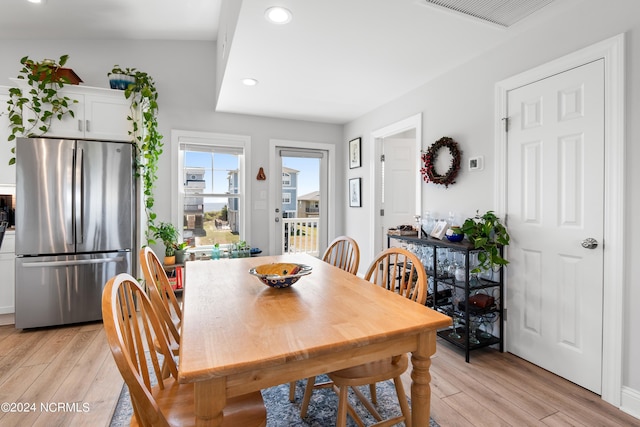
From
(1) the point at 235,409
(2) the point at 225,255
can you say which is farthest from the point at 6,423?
(2) the point at 225,255

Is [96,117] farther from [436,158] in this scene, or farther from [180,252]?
[436,158]

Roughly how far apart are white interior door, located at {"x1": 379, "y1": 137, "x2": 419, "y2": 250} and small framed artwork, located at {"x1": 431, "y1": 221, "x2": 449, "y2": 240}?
1.24 meters

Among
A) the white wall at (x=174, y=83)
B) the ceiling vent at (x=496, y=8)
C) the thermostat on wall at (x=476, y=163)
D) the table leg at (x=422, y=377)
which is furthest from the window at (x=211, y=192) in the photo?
the table leg at (x=422, y=377)

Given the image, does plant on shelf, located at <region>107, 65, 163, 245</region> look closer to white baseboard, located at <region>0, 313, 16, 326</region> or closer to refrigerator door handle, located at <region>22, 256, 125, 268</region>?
refrigerator door handle, located at <region>22, 256, 125, 268</region>

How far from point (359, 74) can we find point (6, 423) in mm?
3536

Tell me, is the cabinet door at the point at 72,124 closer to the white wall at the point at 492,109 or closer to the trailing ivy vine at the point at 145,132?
the trailing ivy vine at the point at 145,132

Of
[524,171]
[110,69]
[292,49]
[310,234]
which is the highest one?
[110,69]

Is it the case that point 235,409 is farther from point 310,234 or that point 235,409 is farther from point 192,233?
point 310,234

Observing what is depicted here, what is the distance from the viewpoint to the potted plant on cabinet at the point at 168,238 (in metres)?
3.79

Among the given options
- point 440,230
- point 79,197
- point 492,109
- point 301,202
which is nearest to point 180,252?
point 79,197

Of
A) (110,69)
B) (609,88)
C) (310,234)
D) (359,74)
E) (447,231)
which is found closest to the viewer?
(609,88)

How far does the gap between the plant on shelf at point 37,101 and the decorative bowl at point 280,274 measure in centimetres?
288

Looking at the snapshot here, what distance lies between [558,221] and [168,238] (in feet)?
12.6

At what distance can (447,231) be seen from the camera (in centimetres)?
275
